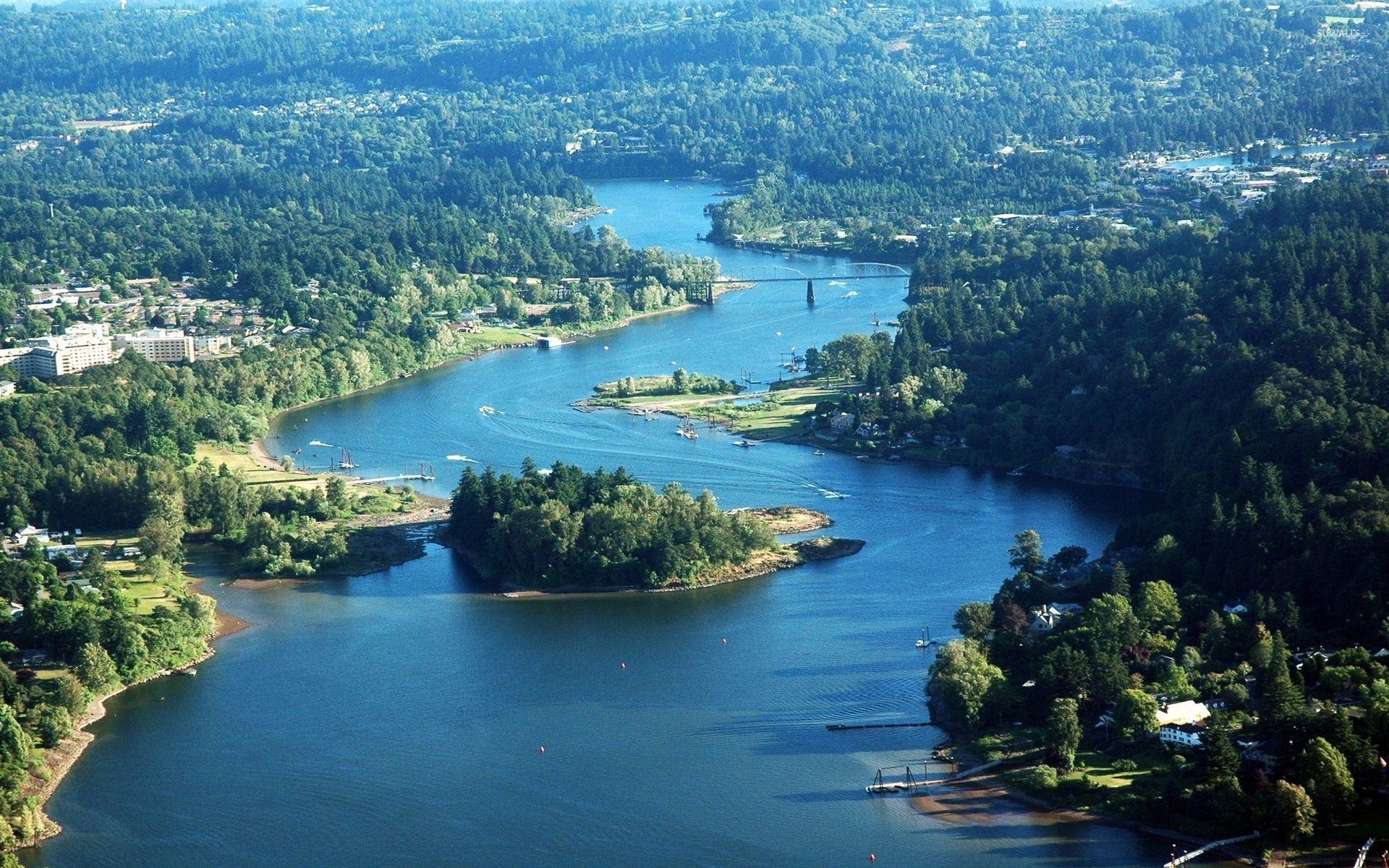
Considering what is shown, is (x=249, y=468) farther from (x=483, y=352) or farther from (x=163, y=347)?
(x=483, y=352)

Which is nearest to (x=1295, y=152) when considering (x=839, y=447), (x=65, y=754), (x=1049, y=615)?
(x=839, y=447)

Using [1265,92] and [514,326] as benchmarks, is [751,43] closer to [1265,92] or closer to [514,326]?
[1265,92]

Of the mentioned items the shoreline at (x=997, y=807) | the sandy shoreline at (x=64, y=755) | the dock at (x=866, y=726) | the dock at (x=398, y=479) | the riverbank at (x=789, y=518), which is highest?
the riverbank at (x=789, y=518)

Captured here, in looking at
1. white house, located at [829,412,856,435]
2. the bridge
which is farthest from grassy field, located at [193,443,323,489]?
the bridge

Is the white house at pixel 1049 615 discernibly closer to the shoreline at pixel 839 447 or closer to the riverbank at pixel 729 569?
the riverbank at pixel 729 569

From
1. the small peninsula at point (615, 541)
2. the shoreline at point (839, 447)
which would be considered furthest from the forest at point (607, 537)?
the shoreline at point (839, 447)

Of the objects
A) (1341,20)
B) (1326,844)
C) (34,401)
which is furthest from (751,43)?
(1326,844)

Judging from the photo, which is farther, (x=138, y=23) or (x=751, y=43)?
(x=138, y=23)
